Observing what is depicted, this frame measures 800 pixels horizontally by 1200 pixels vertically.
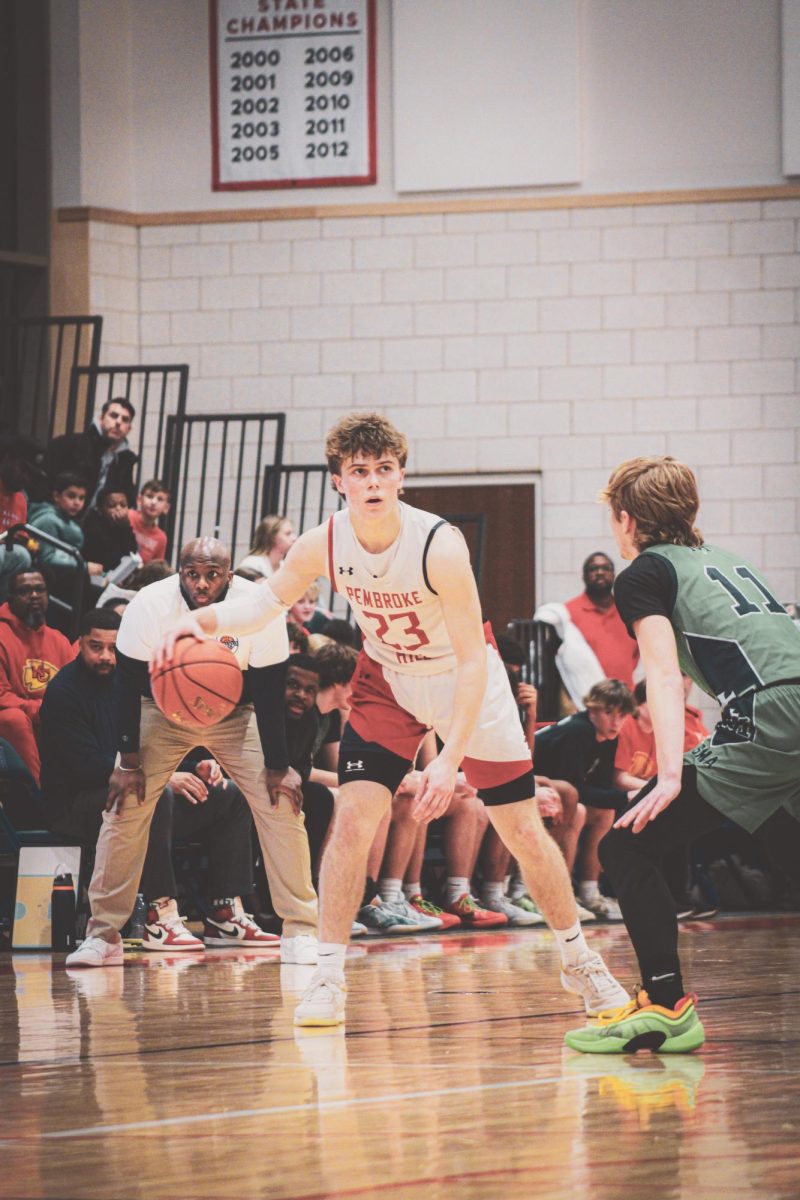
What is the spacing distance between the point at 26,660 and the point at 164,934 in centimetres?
162

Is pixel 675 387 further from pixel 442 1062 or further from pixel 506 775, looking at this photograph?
pixel 442 1062

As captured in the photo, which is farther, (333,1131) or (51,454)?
(51,454)

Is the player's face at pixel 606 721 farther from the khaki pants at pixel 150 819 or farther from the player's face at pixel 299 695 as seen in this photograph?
the khaki pants at pixel 150 819

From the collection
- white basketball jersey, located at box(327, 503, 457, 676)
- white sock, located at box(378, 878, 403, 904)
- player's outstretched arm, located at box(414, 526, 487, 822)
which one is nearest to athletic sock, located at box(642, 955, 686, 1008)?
player's outstretched arm, located at box(414, 526, 487, 822)

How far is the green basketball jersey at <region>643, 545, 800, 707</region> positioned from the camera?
4164 mm

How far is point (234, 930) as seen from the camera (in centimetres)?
760

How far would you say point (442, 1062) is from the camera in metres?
4.13

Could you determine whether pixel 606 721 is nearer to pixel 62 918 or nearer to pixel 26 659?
pixel 26 659

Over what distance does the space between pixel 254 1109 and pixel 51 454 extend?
7950 millimetres

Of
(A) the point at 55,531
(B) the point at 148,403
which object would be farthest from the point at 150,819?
(B) the point at 148,403

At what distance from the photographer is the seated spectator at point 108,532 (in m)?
10.6

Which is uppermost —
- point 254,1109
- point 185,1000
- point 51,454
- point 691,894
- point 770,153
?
point 770,153

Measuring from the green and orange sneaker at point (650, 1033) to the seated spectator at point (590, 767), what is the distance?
15.6 feet

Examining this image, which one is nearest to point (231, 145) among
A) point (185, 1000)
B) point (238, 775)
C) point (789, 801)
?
point (238, 775)
